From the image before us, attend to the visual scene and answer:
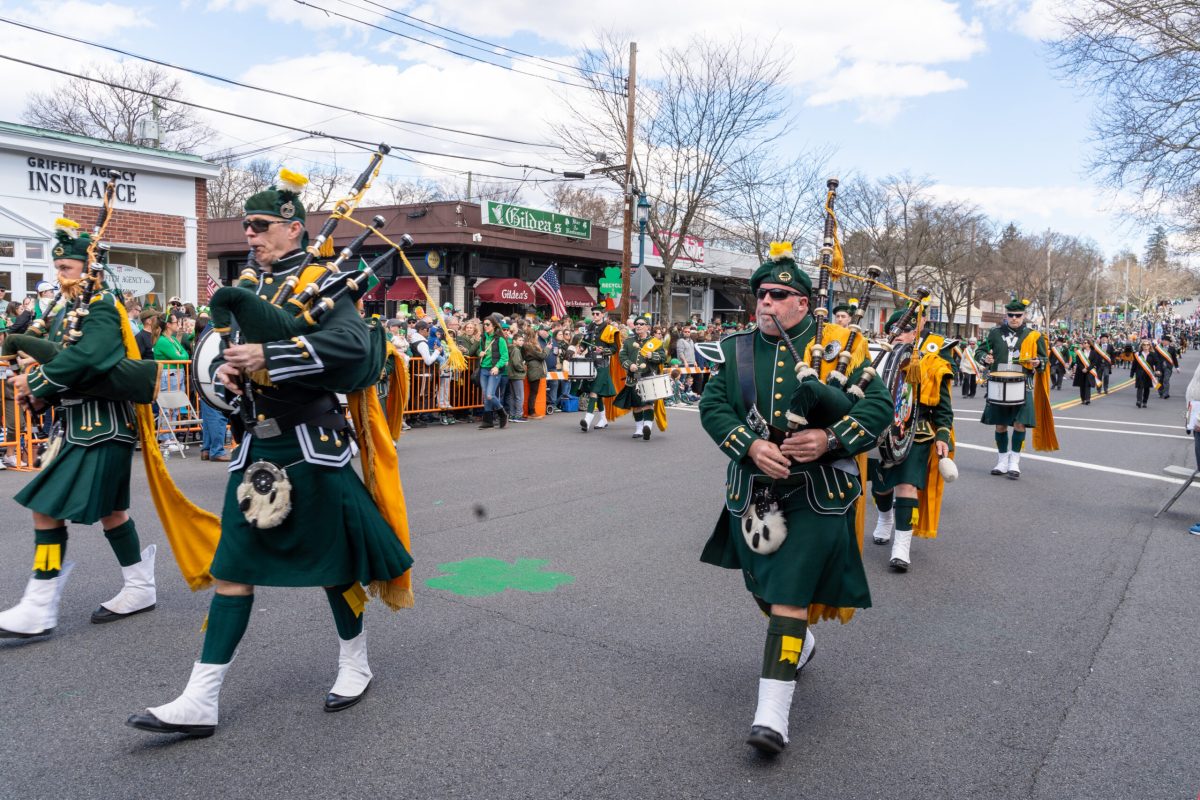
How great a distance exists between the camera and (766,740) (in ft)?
10.5

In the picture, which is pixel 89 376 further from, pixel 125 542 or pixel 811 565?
pixel 811 565

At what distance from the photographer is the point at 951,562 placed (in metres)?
6.27

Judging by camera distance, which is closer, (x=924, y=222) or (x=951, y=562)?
(x=951, y=562)

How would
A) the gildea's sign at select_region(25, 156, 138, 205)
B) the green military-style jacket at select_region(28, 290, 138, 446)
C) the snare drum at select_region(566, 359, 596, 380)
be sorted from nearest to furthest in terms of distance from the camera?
the green military-style jacket at select_region(28, 290, 138, 446), the snare drum at select_region(566, 359, 596, 380), the gildea's sign at select_region(25, 156, 138, 205)

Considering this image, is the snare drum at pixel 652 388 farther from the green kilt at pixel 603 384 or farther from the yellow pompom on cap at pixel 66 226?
the yellow pompom on cap at pixel 66 226

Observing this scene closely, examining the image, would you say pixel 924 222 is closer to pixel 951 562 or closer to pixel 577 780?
pixel 951 562

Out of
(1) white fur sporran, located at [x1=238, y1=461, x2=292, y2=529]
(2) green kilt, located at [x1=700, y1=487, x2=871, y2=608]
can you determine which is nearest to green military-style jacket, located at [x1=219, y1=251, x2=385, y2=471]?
(1) white fur sporran, located at [x1=238, y1=461, x2=292, y2=529]

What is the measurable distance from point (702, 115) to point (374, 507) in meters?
25.7

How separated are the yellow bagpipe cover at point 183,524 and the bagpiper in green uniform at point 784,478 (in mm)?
2614

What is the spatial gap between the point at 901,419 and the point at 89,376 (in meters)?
4.96

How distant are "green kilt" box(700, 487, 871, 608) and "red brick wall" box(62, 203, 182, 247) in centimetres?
1697

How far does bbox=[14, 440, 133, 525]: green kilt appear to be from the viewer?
4.21 m

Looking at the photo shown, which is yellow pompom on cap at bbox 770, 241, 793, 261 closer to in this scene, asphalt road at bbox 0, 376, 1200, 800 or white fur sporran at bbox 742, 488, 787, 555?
white fur sporran at bbox 742, 488, 787, 555

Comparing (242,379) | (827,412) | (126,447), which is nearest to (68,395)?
(126,447)
